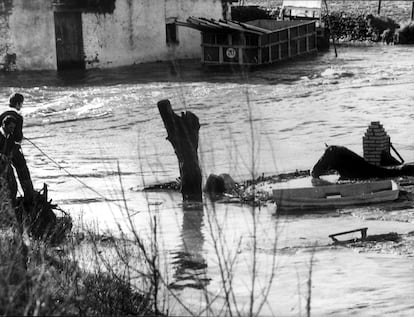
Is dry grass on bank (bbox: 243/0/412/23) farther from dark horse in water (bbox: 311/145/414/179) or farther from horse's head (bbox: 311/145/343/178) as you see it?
horse's head (bbox: 311/145/343/178)

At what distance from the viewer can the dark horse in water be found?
16312 millimetres

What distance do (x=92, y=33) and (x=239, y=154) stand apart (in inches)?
868

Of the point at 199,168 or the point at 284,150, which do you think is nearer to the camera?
the point at 199,168

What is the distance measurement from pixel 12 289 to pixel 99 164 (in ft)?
48.8

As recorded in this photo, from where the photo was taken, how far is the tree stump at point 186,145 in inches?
574

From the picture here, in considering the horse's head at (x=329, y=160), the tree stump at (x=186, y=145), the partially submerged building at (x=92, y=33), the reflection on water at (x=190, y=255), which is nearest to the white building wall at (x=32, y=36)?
the partially submerged building at (x=92, y=33)

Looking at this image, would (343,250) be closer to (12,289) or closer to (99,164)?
(12,289)

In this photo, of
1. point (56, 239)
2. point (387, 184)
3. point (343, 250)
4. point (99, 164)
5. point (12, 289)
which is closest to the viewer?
point (12, 289)

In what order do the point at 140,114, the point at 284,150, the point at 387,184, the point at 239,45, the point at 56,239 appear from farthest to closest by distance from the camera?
the point at 239,45
the point at 140,114
the point at 284,150
the point at 387,184
the point at 56,239

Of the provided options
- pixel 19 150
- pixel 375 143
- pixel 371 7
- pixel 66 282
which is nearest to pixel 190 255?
pixel 19 150

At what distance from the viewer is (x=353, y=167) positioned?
1631cm

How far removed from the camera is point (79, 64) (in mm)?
37719

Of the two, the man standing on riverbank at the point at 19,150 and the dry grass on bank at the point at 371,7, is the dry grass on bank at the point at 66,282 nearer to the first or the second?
the man standing on riverbank at the point at 19,150

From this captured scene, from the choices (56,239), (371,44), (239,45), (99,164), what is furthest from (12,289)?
(371,44)
